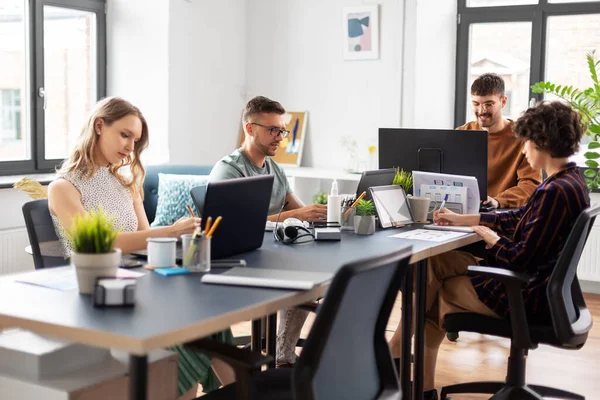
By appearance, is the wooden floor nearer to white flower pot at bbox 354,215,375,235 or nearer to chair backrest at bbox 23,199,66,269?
white flower pot at bbox 354,215,375,235

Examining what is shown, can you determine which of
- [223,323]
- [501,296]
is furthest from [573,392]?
[223,323]

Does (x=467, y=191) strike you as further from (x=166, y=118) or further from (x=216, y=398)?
(x=166, y=118)

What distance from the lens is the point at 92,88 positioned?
559cm

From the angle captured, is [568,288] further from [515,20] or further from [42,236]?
[515,20]

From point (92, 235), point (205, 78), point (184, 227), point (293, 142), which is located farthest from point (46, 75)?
point (92, 235)

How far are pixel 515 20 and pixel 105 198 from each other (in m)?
3.71

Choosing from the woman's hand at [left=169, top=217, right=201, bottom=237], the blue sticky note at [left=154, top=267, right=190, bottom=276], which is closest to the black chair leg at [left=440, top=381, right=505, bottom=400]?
the woman's hand at [left=169, top=217, right=201, bottom=237]

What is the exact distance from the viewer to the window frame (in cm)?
548

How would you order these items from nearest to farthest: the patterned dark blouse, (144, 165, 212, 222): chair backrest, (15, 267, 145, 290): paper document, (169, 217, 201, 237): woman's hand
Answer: (15, 267, 145, 290): paper document, (169, 217, 201, 237): woman's hand, the patterned dark blouse, (144, 165, 212, 222): chair backrest

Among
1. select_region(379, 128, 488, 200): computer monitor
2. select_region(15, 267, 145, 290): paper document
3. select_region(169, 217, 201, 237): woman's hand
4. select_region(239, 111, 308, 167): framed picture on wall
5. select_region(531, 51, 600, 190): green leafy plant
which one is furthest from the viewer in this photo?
select_region(239, 111, 308, 167): framed picture on wall

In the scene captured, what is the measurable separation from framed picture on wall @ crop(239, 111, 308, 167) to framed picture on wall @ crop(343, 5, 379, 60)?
59 centimetres

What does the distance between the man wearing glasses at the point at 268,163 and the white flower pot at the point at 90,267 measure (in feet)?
4.34

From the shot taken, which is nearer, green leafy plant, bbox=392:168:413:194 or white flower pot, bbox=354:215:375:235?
white flower pot, bbox=354:215:375:235

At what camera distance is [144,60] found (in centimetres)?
553
